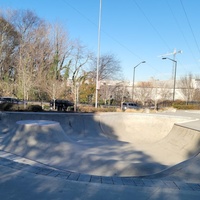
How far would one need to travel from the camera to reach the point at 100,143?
44.9 ft

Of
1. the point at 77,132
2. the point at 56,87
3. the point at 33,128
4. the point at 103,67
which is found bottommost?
the point at 77,132

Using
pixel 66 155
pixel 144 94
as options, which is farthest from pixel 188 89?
pixel 66 155

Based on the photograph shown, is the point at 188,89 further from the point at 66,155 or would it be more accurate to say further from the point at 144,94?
the point at 66,155

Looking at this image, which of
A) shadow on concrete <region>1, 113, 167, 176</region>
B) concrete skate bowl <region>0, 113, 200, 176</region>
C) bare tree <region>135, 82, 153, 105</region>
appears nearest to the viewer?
shadow on concrete <region>1, 113, 167, 176</region>

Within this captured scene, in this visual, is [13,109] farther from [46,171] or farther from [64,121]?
[46,171]

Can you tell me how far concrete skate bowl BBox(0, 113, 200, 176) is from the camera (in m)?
7.82

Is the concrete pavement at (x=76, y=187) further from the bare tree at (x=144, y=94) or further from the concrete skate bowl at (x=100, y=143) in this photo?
the bare tree at (x=144, y=94)

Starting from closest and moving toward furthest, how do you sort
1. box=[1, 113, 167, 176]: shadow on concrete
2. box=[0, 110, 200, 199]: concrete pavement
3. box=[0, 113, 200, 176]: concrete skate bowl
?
box=[0, 110, 200, 199]: concrete pavement
box=[1, 113, 167, 176]: shadow on concrete
box=[0, 113, 200, 176]: concrete skate bowl

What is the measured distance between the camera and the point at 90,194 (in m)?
4.04

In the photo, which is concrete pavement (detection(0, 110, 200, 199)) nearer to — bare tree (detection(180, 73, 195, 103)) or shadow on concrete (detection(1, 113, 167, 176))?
shadow on concrete (detection(1, 113, 167, 176))

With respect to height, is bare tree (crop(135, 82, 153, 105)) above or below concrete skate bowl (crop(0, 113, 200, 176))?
above

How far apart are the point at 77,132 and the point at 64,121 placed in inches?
52.4

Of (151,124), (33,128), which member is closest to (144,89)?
(151,124)

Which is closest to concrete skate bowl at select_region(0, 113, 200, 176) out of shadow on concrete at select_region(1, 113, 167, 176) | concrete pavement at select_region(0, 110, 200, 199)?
shadow on concrete at select_region(1, 113, 167, 176)
